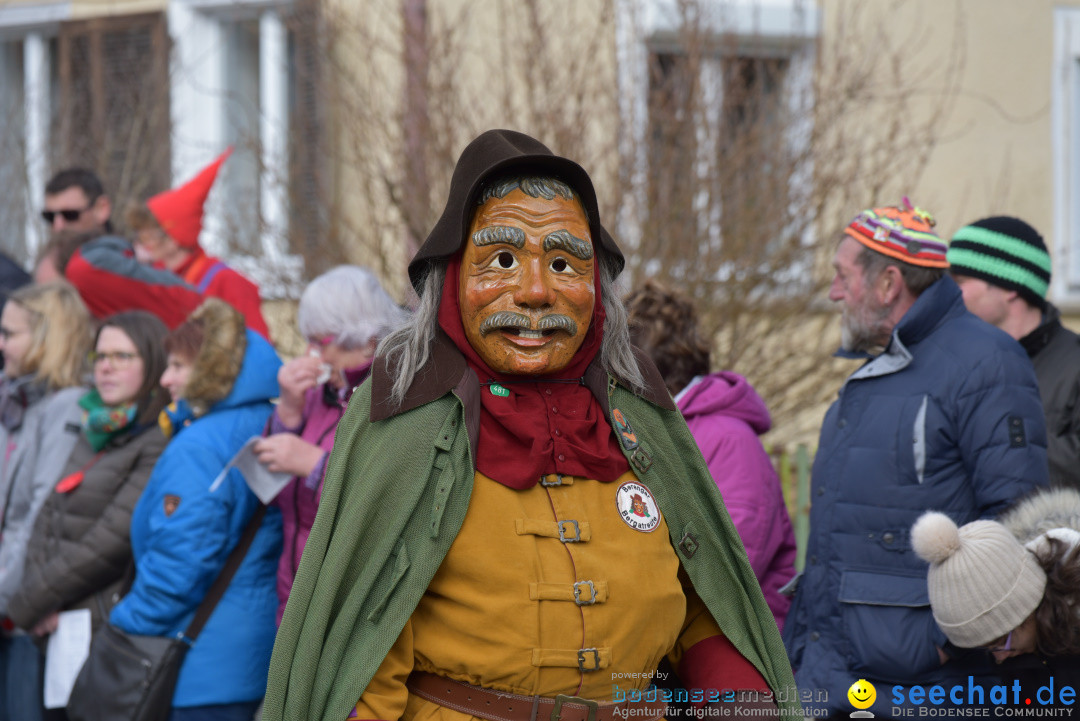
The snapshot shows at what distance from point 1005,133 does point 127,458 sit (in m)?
7.49

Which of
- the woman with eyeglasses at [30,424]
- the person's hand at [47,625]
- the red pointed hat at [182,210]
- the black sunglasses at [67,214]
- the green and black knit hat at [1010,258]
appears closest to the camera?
the green and black knit hat at [1010,258]

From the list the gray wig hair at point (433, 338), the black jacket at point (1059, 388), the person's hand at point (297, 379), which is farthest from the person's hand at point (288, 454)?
the black jacket at point (1059, 388)

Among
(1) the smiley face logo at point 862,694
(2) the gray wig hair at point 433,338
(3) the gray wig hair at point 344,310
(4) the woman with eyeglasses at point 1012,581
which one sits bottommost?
(1) the smiley face logo at point 862,694

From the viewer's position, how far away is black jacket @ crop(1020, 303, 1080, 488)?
4.52 m

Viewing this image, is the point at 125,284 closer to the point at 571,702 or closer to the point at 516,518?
the point at 516,518

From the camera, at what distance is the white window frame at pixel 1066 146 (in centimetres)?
960

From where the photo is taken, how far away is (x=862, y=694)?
376cm

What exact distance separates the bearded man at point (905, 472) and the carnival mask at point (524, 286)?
146 cm

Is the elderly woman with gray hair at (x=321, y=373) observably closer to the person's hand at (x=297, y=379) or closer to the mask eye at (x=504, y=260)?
the person's hand at (x=297, y=379)

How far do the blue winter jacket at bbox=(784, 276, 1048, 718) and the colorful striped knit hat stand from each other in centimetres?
13

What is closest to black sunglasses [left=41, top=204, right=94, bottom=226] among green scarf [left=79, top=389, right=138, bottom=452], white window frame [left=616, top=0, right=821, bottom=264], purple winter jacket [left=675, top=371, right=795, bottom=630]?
green scarf [left=79, top=389, right=138, bottom=452]

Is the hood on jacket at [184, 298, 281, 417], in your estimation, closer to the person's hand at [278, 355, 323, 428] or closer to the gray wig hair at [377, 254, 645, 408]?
the person's hand at [278, 355, 323, 428]

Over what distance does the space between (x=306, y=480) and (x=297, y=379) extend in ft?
1.35

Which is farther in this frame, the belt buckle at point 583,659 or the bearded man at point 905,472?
the bearded man at point 905,472
